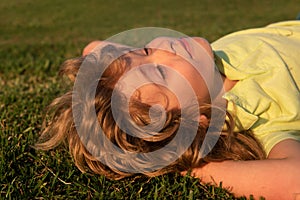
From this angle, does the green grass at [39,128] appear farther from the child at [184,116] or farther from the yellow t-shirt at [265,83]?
the yellow t-shirt at [265,83]

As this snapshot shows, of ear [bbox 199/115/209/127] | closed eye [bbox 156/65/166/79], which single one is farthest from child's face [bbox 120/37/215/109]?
ear [bbox 199/115/209/127]

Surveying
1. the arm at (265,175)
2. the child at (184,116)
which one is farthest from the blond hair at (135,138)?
the arm at (265,175)

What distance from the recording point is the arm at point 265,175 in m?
2.28

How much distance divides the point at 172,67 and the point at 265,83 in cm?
64

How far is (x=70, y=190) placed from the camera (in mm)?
2385

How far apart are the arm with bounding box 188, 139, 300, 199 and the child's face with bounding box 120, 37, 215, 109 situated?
21.7 inches

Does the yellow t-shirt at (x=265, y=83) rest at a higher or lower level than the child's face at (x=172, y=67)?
lower

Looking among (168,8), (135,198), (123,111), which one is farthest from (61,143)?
(168,8)

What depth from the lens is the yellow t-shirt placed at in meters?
2.83

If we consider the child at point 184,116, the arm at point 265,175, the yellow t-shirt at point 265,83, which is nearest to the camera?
the arm at point 265,175

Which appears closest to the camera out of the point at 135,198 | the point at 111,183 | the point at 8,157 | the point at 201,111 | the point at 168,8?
the point at 135,198

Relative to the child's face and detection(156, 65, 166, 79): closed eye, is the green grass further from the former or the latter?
detection(156, 65, 166, 79): closed eye

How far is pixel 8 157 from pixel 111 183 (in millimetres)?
669

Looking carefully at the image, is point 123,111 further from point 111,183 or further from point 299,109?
point 299,109
